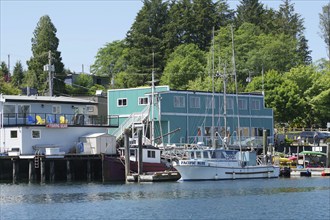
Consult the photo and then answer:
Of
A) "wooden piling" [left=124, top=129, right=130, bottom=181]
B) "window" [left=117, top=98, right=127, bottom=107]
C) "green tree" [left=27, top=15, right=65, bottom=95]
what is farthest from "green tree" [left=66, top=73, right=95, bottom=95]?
"wooden piling" [left=124, top=129, right=130, bottom=181]

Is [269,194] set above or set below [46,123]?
below

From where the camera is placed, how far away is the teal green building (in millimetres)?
88812

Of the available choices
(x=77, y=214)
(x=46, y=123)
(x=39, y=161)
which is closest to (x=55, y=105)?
(x=46, y=123)

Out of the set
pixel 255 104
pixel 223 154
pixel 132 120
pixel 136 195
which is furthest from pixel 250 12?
pixel 136 195

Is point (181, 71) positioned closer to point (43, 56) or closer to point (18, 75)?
point (43, 56)

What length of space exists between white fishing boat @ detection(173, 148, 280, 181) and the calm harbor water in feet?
4.22

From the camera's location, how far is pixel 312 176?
82.4 metres

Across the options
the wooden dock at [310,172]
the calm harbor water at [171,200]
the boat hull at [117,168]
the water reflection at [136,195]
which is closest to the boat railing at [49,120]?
the boat hull at [117,168]

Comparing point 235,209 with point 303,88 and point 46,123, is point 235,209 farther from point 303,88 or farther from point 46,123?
point 303,88

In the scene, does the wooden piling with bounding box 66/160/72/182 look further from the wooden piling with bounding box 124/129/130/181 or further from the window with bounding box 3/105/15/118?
the window with bounding box 3/105/15/118

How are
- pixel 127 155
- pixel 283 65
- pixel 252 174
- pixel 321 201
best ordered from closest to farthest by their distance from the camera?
pixel 321 201 < pixel 127 155 < pixel 252 174 < pixel 283 65

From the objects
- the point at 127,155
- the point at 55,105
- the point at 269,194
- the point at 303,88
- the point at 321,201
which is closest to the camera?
the point at 321,201

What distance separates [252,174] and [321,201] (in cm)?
1978

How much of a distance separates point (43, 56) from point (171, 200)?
77.2m
